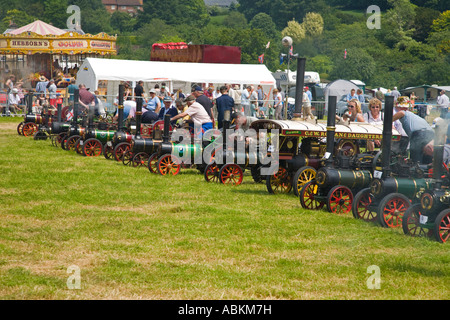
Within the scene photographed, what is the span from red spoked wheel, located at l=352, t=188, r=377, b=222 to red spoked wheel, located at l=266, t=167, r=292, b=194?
247 centimetres

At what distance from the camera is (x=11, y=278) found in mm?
6066

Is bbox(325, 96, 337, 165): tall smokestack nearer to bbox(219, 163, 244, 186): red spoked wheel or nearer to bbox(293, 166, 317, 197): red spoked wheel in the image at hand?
bbox(293, 166, 317, 197): red spoked wheel

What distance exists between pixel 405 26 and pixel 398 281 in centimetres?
7997

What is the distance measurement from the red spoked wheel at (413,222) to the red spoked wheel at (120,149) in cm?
836

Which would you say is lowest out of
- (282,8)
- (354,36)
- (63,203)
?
(63,203)

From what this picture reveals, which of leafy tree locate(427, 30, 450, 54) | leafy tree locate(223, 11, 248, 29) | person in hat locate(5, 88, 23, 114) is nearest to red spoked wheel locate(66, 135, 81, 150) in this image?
person in hat locate(5, 88, 23, 114)

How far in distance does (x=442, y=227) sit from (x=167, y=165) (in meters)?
6.56

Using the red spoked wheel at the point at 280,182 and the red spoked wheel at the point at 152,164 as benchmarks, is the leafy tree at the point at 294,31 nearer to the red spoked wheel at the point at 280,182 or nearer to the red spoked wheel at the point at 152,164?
the red spoked wheel at the point at 152,164

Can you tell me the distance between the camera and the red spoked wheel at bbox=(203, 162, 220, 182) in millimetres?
12600

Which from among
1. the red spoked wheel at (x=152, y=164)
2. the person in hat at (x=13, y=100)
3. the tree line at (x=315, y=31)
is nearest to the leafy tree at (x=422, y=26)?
the tree line at (x=315, y=31)

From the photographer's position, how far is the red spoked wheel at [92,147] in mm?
16109
